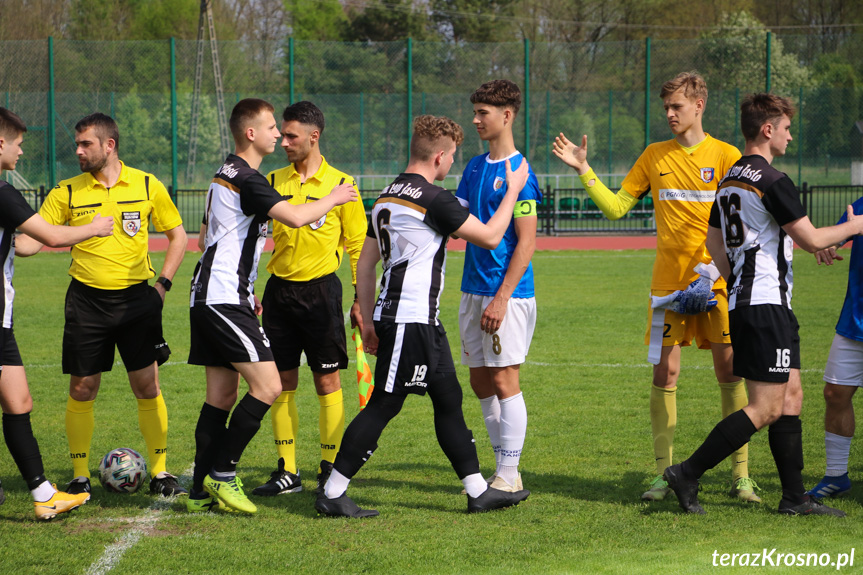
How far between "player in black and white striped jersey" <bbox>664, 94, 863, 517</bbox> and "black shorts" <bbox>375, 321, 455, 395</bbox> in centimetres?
145

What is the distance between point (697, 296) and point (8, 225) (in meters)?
3.85

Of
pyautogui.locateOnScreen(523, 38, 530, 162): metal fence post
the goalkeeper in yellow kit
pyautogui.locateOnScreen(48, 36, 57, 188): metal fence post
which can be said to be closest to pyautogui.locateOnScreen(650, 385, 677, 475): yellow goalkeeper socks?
the goalkeeper in yellow kit

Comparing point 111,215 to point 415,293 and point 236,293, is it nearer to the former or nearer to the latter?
point 236,293

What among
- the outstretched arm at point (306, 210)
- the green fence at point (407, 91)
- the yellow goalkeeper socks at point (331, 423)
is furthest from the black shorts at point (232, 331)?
the green fence at point (407, 91)

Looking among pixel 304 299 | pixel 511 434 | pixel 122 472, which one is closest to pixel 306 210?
pixel 304 299

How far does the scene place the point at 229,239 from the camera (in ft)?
16.1

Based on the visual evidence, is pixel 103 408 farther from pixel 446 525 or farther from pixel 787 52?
pixel 787 52

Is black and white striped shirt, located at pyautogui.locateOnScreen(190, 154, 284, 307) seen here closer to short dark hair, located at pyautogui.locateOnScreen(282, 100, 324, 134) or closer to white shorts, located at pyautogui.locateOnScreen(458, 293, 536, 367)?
short dark hair, located at pyautogui.locateOnScreen(282, 100, 324, 134)

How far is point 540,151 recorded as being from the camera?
31234 millimetres

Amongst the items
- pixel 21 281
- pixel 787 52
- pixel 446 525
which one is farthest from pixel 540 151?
pixel 446 525

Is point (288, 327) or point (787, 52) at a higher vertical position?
point (787, 52)

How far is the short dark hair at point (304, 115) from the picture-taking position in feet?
17.8

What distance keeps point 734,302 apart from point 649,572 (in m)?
1.55

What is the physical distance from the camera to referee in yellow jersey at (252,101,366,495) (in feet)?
18.1
